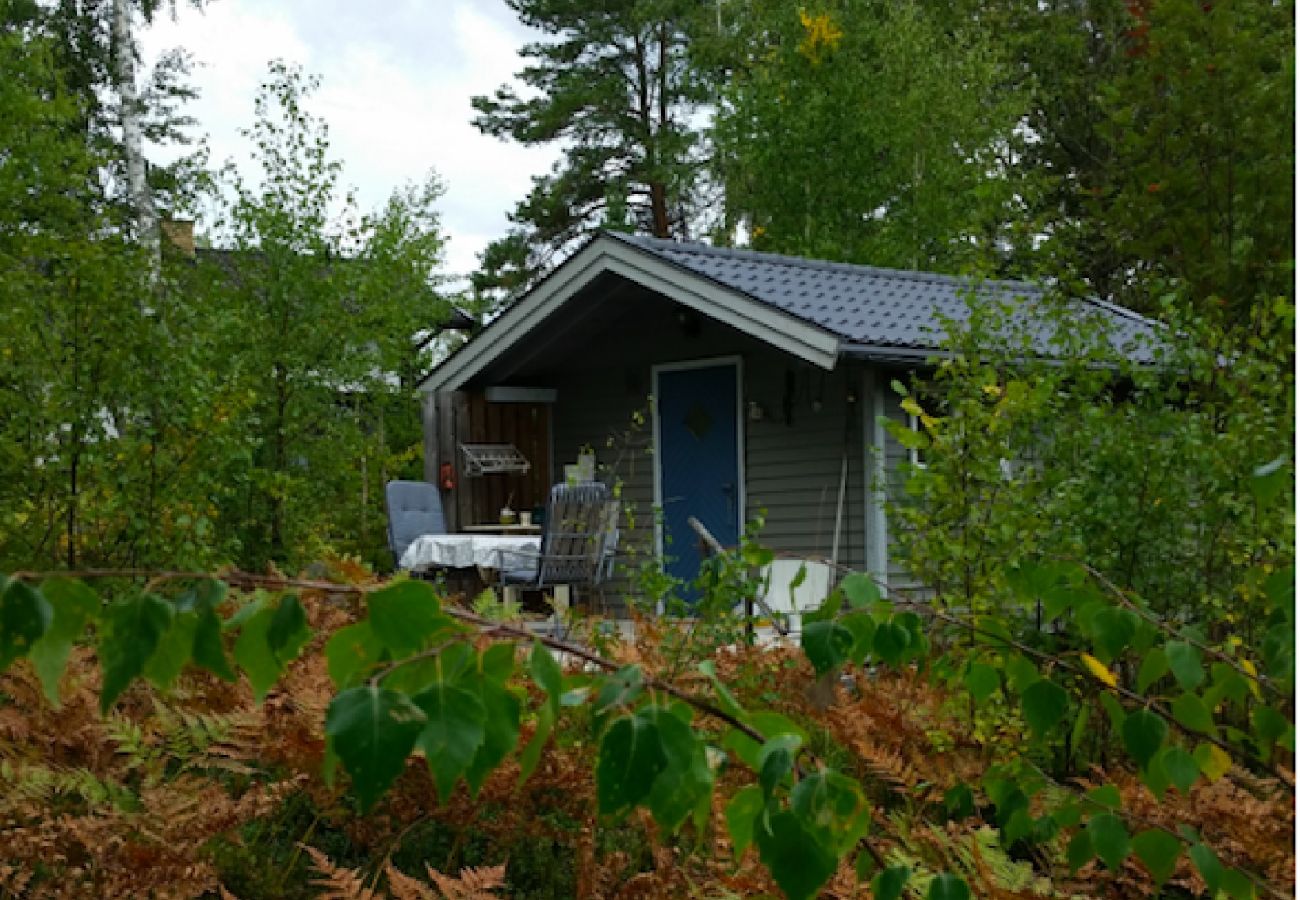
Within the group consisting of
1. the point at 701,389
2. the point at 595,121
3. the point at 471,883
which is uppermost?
the point at 595,121

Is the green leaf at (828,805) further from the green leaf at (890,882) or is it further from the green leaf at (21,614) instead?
the green leaf at (21,614)

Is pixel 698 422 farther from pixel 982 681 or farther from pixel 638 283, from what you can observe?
pixel 982 681

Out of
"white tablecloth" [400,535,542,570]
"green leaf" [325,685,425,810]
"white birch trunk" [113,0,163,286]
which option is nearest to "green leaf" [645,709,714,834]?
"green leaf" [325,685,425,810]

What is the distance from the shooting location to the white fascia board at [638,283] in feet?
32.3

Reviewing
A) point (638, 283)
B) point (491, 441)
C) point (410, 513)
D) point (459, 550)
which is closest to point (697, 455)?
point (638, 283)

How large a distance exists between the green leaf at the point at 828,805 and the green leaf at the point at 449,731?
344mm

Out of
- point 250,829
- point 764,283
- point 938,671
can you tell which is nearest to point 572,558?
point 764,283

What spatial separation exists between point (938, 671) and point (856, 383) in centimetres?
809

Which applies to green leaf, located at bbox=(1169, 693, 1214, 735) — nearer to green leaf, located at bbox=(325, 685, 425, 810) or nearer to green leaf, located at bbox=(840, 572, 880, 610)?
green leaf, located at bbox=(840, 572, 880, 610)

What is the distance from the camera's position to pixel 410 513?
39.3 ft

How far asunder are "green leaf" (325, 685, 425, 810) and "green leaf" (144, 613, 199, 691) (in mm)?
226

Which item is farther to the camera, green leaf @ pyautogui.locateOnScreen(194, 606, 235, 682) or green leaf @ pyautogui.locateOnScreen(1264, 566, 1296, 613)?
green leaf @ pyautogui.locateOnScreen(1264, 566, 1296, 613)

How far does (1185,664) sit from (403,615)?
0.96 meters

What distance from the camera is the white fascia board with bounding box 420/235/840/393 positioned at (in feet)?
32.3
